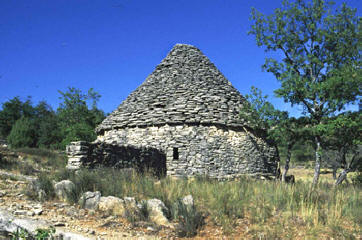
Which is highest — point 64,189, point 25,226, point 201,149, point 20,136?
point 20,136

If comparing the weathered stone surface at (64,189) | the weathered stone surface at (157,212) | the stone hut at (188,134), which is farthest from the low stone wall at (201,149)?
the weathered stone surface at (157,212)

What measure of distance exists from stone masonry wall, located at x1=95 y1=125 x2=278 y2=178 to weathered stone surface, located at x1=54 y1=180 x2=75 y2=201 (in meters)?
5.14

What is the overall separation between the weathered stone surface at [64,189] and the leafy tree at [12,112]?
3528 centimetres

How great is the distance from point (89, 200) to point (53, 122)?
3343 centimetres

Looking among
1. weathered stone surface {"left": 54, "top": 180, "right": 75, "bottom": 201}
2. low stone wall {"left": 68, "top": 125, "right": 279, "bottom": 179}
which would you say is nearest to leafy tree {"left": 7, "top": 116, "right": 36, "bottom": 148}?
low stone wall {"left": 68, "top": 125, "right": 279, "bottom": 179}

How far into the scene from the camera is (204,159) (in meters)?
11.8

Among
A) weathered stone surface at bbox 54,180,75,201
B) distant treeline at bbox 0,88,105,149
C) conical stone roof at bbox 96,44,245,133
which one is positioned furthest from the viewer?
distant treeline at bbox 0,88,105,149

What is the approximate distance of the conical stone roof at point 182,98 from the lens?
488 inches

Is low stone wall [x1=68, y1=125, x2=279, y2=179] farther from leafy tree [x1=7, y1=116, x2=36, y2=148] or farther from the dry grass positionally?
leafy tree [x1=7, y1=116, x2=36, y2=148]

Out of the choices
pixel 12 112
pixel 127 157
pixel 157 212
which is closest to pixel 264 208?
pixel 157 212

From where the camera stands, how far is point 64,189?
6.30 meters

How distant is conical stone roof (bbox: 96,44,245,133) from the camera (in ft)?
40.7

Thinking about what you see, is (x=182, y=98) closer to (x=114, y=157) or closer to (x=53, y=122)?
(x=114, y=157)

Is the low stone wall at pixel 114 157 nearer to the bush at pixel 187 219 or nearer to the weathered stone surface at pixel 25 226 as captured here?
the weathered stone surface at pixel 25 226
